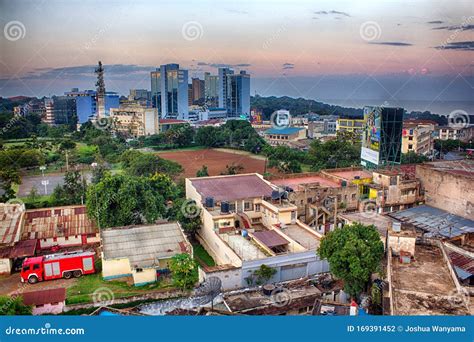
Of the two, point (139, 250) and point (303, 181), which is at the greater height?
point (303, 181)

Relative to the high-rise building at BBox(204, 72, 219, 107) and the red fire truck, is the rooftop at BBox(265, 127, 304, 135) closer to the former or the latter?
the high-rise building at BBox(204, 72, 219, 107)

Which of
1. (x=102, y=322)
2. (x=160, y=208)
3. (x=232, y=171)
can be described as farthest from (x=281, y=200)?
(x=102, y=322)

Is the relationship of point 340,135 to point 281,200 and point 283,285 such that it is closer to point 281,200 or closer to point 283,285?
point 281,200

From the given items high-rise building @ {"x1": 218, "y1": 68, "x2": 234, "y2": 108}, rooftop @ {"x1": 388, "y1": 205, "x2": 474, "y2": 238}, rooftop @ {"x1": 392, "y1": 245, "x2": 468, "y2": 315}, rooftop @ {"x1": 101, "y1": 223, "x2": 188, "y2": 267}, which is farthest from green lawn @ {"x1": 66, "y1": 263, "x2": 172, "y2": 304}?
high-rise building @ {"x1": 218, "y1": 68, "x2": 234, "y2": 108}

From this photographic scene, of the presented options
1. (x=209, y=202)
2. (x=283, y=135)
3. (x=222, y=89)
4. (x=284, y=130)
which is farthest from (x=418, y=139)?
(x=209, y=202)

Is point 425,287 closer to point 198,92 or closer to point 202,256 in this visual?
point 202,256

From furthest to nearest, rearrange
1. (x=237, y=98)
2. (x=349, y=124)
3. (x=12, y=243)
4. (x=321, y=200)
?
(x=349, y=124) → (x=237, y=98) → (x=321, y=200) → (x=12, y=243)
